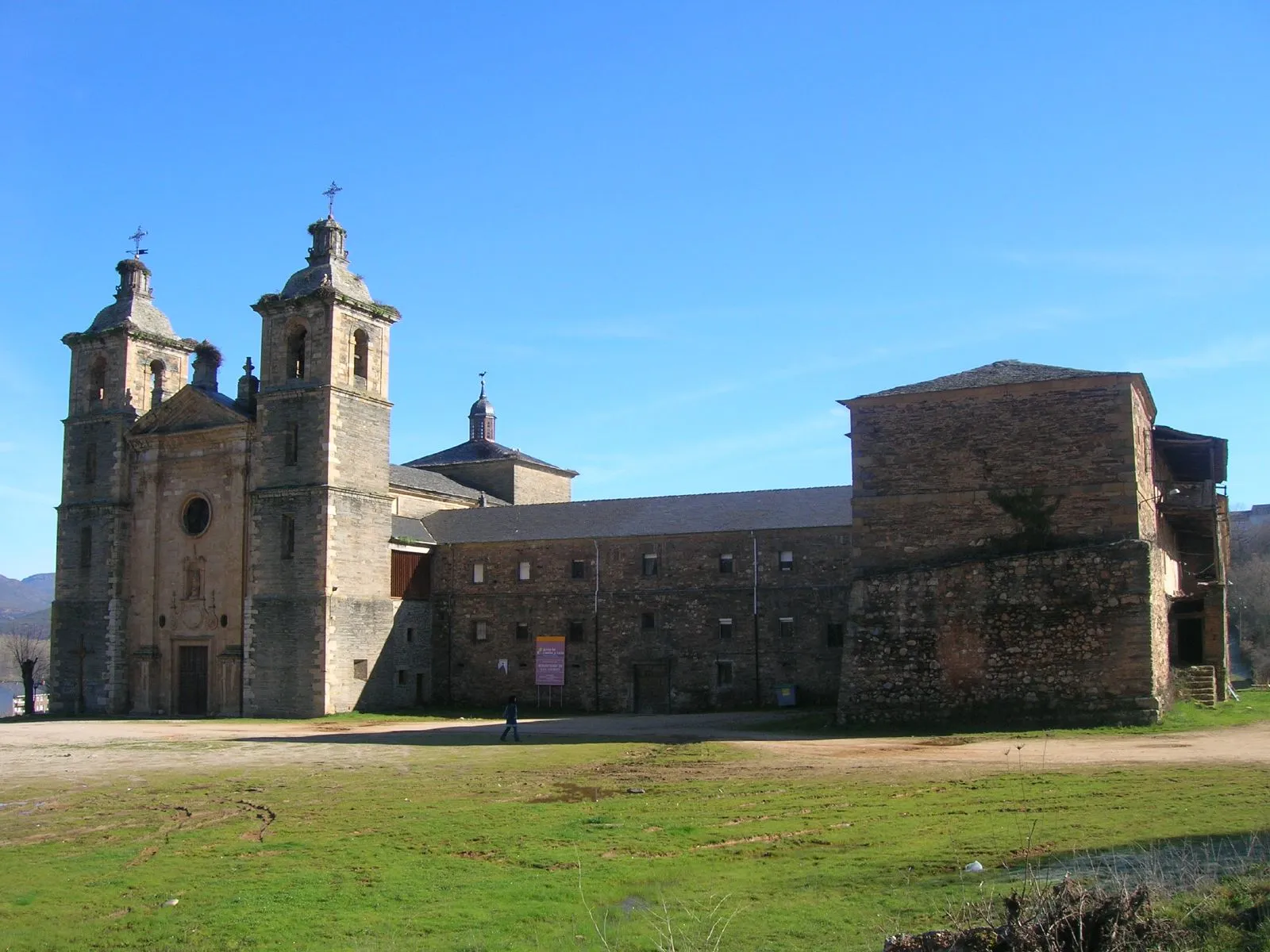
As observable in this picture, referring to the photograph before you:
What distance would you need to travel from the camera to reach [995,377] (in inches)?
1135

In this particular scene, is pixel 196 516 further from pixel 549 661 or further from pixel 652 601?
pixel 652 601

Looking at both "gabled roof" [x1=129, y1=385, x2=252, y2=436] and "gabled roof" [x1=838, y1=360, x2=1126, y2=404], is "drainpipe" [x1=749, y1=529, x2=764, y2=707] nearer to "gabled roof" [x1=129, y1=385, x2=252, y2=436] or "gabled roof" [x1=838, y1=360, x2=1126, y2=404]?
"gabled roof" [x1=838, y1=360, x2=1126, y2=404]

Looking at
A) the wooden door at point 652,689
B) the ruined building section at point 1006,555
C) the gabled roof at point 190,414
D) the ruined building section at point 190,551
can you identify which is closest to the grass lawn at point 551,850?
the ruined building section at point 1006,555

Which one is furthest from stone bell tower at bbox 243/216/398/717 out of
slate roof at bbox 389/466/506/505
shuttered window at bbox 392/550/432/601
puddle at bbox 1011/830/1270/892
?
puddle at bbox 1011/830/1270/892

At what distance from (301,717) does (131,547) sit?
35.6 ft

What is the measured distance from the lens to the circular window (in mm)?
43000

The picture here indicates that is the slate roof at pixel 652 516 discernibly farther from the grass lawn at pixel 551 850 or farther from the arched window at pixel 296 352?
the grass lawn at pixel 551 850

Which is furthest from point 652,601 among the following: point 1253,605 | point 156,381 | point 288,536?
point 1253,605

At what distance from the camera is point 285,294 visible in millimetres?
42688

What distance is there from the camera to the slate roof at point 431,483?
157 feet

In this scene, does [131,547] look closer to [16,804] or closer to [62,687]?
[62,687]

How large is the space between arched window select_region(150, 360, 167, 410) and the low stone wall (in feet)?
101

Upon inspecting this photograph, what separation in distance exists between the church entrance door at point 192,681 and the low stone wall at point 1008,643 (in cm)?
2446

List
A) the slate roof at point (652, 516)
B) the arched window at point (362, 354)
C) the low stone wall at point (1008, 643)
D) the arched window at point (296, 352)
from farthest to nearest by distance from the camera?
the arched window at point (362, 354)
the arched window at point (296, 352)
the slate roof at point (652, 516)
the low stone wall at point (1008, 643)
